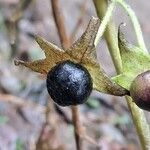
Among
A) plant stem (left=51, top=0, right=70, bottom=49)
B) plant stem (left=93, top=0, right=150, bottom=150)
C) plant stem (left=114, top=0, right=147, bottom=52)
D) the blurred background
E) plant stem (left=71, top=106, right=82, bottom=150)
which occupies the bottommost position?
the blurred background

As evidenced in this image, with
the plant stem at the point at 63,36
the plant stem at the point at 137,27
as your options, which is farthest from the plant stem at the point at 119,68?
the plant stem at the point at 63,36

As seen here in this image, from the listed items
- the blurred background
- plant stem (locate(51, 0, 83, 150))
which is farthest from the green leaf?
the blurred background

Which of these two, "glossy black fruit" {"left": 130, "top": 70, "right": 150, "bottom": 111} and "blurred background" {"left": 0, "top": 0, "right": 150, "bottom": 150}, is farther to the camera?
"blurred background" {"left": 0, "top": 0, "right": 150, "bottom": 150}

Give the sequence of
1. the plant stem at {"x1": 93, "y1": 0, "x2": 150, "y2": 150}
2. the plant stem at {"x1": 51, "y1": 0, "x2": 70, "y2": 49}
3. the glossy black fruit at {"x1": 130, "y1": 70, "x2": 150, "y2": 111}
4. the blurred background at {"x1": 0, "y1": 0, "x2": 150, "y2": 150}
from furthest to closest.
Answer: the blurred background at {"x1": 0, "y1": 0, "x2": 150, "y2": 150} → the plant stem at {"x1": 51, "y1": 0, "x2": 70, "y2": 49} → the plant stem at {"x1": 93, "y1": 0, "x2": 150, "y2": 150} → the glossy black fruit at {"x1": 130, "y1": 70, "x2": 150, "y2": 111}

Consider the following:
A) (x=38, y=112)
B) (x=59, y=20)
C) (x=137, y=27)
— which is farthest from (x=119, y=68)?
(x=38, y=112)

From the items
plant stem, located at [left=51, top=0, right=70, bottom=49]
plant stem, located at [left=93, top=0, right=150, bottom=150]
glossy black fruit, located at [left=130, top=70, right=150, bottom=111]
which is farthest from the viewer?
plant stem, located at [left=51, top=0, right=70, bottom=49]

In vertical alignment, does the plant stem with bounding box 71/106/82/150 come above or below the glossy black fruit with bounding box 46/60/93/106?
below

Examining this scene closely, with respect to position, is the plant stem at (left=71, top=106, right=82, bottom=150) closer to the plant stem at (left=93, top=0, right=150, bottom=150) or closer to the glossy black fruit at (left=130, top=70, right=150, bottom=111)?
the plant stem at (left=93, top=0, right=150, bottom=150)

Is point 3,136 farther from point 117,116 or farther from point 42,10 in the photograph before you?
point 42,10
